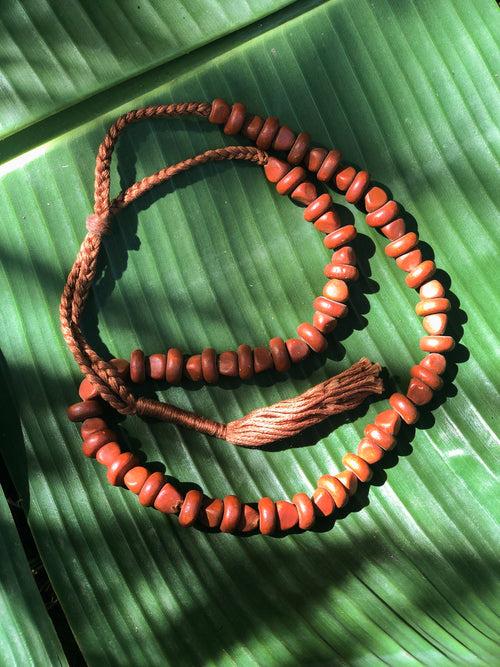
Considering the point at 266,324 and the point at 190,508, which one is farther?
the point at 266,324

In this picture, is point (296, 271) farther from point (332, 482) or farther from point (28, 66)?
A: point (28, 66)

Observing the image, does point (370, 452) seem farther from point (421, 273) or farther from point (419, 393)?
point (421, 273)

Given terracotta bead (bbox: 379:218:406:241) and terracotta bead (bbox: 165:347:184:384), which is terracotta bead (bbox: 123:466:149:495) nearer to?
terracotta bead (bbox: 165:347:184:384)

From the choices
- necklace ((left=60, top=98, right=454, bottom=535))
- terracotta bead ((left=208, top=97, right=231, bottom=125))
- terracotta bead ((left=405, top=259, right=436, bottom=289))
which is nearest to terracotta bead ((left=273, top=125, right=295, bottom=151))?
necklace ((left=60, top=98, right=454, bottom=535))

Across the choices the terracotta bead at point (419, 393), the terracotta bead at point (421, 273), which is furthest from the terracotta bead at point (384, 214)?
the terracotta bead at point (419, 393)

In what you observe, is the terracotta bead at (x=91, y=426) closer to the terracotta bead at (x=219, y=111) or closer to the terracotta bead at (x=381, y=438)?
the terracotta bead at (x=381, y=438)

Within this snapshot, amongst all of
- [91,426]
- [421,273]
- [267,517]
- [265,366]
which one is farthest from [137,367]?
[421,273]
